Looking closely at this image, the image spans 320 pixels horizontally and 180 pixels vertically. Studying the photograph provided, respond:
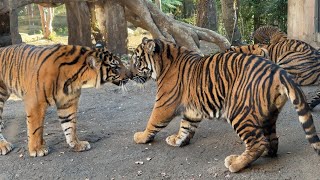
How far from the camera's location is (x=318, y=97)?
620 centimetres

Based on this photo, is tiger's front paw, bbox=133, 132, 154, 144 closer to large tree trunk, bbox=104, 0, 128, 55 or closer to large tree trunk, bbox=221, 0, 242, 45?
large tree trunk, bbox=104, 0, 128, 55

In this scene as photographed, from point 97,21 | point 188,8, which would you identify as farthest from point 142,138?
point 188,8

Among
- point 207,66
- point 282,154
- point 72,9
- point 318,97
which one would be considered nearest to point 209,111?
point 207,66

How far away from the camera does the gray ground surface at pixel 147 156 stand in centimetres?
439

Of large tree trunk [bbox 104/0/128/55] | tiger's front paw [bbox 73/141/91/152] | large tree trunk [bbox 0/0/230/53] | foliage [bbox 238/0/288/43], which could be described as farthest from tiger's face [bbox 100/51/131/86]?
foliage [bbox 238/0/288/43]

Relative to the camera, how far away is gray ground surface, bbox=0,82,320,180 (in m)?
4.39

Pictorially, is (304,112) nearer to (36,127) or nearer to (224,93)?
(224,93)

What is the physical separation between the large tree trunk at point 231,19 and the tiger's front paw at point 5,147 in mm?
8279

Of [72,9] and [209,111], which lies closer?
[209,111]

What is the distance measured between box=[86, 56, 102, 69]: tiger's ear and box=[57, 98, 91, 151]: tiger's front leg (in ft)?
1.47

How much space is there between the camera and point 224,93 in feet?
14.8

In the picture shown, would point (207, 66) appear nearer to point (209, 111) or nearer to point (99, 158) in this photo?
point (209, 111)

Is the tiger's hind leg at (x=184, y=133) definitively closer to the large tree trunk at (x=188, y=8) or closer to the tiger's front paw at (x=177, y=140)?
the tiger's front paw at (x=177, y=140)

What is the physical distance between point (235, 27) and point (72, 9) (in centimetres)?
427
